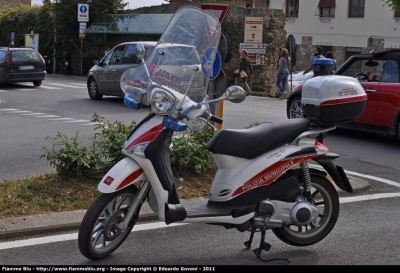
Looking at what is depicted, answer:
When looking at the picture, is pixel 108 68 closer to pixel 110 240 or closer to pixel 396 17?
pixel 110 240

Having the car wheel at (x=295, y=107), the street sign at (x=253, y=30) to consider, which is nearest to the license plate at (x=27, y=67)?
the street sign at (x=253, y=30)

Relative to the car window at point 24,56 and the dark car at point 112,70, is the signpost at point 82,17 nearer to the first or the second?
the car window at point 24,56

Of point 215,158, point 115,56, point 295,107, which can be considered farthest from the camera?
point 115,56

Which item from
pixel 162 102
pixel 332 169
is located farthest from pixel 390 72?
pixel 162 102

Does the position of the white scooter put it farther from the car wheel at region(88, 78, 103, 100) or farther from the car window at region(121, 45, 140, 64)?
the car wheel at region(88, 78, 103, 100)

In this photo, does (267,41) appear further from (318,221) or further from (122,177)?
(122,177)

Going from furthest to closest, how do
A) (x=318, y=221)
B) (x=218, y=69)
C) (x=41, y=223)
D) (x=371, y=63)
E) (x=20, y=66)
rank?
(x=20, y=66), (x=371, y=63), (x=218, y=69), (x=41, y=223), (x=318, y=221)

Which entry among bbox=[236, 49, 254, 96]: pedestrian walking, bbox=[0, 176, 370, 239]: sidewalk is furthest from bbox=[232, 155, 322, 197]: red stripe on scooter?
bbox=[236, 49, 254, 96]: pedestrian walking

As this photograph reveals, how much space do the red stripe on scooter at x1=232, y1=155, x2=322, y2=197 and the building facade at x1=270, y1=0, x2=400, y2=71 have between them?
3439 centimetres

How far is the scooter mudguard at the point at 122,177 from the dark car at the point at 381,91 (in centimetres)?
758

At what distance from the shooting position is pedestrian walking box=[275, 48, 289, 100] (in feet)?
Answer: 77.0

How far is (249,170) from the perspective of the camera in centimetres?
539

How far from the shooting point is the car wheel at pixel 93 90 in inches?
815

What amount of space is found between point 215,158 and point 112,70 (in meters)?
14.8
